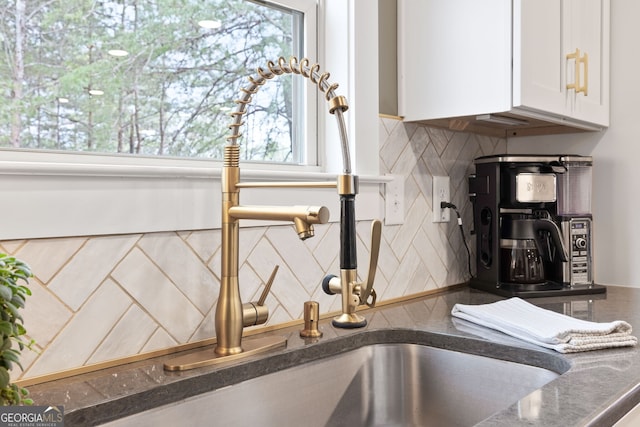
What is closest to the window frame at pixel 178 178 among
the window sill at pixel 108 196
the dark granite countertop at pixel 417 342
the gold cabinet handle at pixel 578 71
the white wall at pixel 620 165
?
the window sill at pixel 108 196

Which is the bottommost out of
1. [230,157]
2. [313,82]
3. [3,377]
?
[3,377]

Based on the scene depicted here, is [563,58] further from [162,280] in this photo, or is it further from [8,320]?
[8,320]

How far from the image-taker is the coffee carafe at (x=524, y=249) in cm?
164

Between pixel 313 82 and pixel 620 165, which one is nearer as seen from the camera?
pixel 313 82

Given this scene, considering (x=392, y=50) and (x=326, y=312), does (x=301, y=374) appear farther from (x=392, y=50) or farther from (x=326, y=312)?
(x=392, y=50)

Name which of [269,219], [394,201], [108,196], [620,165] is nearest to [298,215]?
[269,219]

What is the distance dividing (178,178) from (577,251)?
1202 mm

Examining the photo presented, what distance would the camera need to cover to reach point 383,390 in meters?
1.23

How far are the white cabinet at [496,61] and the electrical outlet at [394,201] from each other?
7.8 inches

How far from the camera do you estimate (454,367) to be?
3.92ft

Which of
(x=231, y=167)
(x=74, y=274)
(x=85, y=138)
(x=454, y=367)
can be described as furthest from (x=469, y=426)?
(x=85, y=138)

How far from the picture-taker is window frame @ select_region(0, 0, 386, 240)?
0.87 metres

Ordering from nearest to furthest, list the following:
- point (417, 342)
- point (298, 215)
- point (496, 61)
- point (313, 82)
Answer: point (298, 215), point (313, 82), point (417, 342), point (496, 61)

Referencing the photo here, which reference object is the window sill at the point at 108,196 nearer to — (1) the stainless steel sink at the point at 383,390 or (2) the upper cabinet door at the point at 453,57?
(1) the stainless steel sink at the point at 383,390
